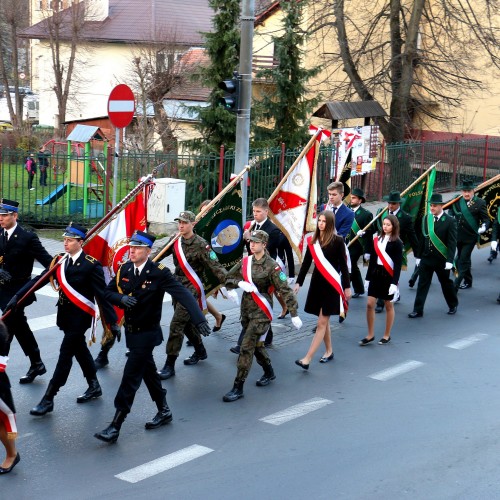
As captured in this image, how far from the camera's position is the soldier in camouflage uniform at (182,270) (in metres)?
9.59

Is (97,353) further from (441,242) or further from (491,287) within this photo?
(491,287)

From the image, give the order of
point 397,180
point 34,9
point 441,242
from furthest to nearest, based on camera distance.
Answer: point 34,9 → point 397,180 → point 441,242

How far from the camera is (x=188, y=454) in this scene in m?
7.68

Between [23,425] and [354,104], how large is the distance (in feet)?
54.1

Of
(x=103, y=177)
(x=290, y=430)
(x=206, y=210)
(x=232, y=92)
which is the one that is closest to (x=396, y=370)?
(x=290, y=430)

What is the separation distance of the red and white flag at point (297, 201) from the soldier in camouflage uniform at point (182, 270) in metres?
2.31

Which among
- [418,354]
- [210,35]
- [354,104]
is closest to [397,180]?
[354,104]

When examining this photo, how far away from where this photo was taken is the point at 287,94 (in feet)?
77.5

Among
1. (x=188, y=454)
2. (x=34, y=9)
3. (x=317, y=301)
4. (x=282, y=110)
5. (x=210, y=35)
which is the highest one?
(x=34, y=9)

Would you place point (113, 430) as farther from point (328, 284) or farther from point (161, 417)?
point (328, 284)

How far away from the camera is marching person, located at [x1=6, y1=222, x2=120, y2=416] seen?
331 inches

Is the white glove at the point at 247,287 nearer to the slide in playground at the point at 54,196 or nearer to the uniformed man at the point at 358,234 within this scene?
the uniformed man at the point at 358,234

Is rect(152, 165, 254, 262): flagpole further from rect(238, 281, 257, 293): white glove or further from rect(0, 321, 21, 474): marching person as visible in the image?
rect(0, 321, 21, 474): marching person

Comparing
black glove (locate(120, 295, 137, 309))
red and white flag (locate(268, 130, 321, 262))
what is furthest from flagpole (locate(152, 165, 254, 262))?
black glove (locate(120, 295, 137, 309))
